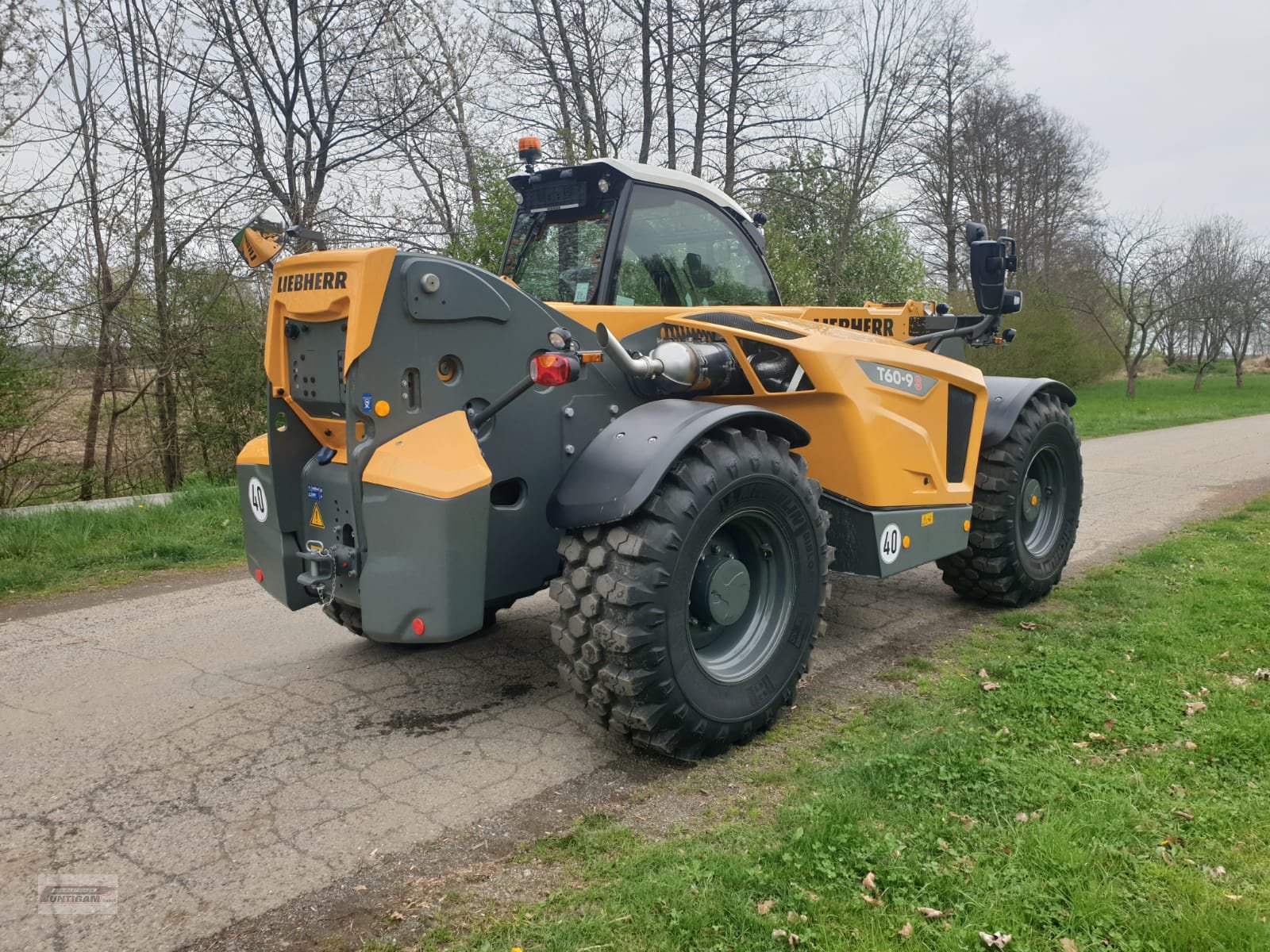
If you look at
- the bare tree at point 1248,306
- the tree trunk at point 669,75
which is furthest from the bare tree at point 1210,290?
the tree trunk at point 669,75

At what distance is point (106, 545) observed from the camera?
7621 millimetres

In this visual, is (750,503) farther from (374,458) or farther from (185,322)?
(185,322)

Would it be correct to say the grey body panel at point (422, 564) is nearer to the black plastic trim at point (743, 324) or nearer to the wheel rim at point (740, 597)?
the wheel rim at point (740, 597)

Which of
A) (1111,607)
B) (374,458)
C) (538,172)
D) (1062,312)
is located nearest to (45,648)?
(374,458)

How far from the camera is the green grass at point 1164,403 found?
64.2 feet

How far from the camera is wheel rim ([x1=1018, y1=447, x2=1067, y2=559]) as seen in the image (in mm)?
5875

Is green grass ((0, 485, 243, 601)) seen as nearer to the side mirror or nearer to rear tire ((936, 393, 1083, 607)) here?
rear tire ((936, 393, 1083, 607))

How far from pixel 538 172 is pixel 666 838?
3135 millimetres

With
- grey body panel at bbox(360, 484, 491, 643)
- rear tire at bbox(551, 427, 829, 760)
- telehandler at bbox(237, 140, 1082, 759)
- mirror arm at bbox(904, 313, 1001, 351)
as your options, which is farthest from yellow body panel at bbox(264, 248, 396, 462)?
mirror arm at bbox(904, 313, 1001, 351)

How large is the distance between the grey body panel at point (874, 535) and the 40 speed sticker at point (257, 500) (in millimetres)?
2528

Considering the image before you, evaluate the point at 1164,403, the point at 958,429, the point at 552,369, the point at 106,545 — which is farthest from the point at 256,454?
the point at 1164,403

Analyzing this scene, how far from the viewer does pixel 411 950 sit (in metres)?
2.59

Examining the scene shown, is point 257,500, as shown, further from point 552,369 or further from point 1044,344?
point 1044,344

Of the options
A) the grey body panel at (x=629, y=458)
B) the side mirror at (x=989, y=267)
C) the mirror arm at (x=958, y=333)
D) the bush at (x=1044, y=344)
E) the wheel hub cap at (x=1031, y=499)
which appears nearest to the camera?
the grey body panel at (x=629, y=458)
